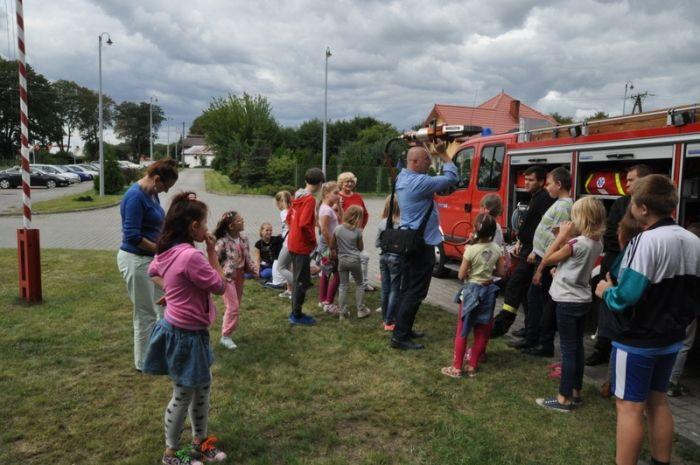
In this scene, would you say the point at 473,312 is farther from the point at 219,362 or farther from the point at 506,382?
the point at 219,362

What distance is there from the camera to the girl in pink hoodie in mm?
3023

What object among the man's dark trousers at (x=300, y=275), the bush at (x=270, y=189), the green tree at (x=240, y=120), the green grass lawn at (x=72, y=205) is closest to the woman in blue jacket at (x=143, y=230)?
the man's dark trousers at (x=300, y=275)

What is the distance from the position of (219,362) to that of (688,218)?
468 centimetres

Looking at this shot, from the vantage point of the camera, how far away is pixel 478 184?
819 cm

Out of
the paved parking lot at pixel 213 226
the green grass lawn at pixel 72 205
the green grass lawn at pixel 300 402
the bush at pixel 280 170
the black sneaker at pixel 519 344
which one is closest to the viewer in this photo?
the green grass lawn at pixel 300 402

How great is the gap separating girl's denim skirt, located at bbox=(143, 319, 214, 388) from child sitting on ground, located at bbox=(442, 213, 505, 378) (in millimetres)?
2353

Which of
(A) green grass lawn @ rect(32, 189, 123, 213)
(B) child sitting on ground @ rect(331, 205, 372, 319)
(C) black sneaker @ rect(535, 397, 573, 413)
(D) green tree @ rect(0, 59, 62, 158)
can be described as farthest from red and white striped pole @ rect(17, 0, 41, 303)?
(D) green tree @ rect(0, 59, 62, 158)

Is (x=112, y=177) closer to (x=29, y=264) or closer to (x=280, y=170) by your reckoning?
(x=280, y=170)

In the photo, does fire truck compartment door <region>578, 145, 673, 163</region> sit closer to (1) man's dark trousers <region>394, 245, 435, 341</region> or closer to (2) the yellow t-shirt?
(2) the yellow t-shirt

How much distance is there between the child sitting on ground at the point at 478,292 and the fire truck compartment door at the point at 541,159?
2170 mm

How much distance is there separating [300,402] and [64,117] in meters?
101

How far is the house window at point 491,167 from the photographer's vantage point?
7.69 metres

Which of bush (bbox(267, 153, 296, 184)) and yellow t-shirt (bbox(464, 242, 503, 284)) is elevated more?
bush (bbox(267, 153, 296, 184))

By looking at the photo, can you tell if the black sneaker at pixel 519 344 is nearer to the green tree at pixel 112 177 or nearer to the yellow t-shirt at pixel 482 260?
the yellow t-shirt at pixel 482 260
